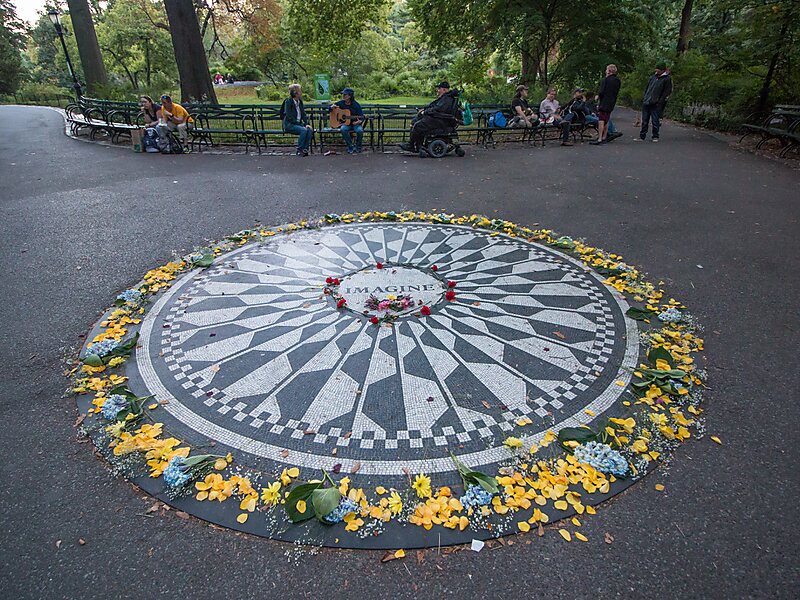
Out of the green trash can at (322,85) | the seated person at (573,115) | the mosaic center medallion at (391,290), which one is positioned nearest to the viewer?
the mosaic center medallion at (391,290)

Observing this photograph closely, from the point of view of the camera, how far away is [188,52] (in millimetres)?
14523

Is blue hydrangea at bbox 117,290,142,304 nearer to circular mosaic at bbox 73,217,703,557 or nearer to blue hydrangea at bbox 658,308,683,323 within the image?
circular mosaic at bbox 73,217,703,557

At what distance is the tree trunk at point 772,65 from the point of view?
11.3m

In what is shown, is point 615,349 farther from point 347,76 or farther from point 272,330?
point 347,76

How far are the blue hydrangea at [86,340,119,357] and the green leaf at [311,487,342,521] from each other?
2287 mm

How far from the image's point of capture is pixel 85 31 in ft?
63.3

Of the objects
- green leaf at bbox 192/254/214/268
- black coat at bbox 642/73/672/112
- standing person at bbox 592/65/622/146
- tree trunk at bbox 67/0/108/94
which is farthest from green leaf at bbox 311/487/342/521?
tree trunk at bbox 67/0/108/94

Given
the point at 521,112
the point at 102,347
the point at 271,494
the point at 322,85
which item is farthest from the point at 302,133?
the point at 271,494

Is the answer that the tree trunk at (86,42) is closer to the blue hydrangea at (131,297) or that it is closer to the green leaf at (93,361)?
the blue hydrangea at (131,297)

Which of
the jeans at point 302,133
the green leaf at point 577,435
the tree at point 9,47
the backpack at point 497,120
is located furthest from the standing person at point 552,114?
the tree at point 9,47

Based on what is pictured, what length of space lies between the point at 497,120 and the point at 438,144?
217cm

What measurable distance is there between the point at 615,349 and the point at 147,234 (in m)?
5.82

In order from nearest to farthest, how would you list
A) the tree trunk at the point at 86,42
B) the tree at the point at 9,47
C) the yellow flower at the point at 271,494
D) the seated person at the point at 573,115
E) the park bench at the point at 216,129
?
the yellow flower at the point at 271,494 < the park bench at the point at 216,129 < the seated person at the point at 573,115 < the tree trunk at the point at 86,42 < the tree at the point at 9,47

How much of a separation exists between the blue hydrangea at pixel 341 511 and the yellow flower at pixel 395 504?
0.18m
